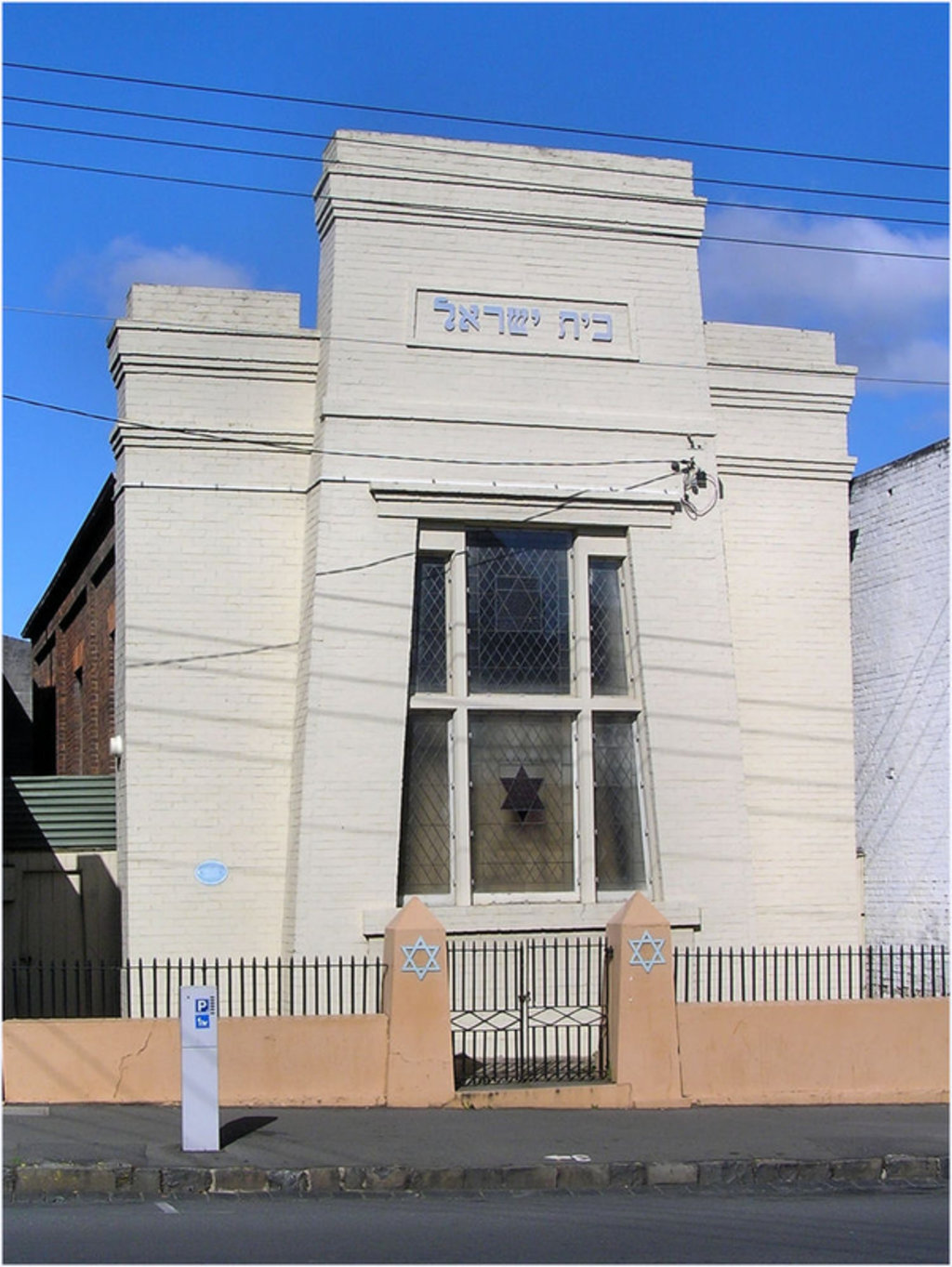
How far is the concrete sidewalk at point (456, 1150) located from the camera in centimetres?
1177

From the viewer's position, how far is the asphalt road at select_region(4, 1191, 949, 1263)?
9.38 meters

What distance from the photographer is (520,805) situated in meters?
16.7

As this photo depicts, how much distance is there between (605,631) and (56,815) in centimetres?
623

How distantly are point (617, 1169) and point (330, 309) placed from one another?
28.4ft

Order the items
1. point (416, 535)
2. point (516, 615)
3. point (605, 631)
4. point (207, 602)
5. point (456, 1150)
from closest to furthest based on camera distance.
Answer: point (456, 1150)
point (207, 602)
point (416, 535)
point (516, 615)
point (605, 631)

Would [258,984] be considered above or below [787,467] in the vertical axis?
below

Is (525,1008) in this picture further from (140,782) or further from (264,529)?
(264,529)

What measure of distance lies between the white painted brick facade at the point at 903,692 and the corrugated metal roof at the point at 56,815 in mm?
8837

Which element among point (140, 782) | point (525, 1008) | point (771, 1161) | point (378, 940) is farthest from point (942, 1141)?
point (140, 782)

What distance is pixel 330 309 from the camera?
16547 mm

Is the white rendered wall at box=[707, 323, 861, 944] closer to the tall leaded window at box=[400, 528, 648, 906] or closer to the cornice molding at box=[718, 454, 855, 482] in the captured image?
the cornice molding at box=[718, 454, 855, 482]

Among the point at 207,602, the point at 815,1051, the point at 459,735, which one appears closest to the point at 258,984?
the point at 459,735

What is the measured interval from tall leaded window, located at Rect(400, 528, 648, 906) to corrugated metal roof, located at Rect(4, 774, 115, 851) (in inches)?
151

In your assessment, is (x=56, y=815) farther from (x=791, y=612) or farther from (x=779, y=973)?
(x=791, y=612)
